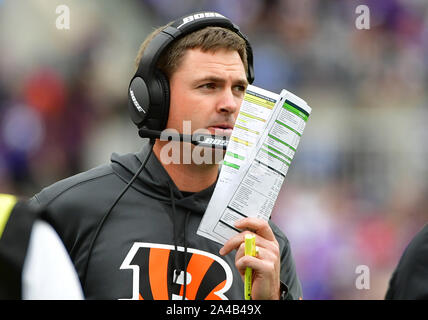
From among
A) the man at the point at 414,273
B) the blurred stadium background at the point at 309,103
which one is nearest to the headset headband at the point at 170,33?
the man at the point at 414,273

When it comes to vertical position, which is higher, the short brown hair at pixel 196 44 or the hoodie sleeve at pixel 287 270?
the short brown hair at pixel 196 44

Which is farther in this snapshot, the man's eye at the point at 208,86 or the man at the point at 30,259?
the man's eye at the point at 208,86

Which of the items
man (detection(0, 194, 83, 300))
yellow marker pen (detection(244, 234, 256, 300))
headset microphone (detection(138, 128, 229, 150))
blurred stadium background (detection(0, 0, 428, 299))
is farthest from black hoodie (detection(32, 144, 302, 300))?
blurred stadium background (detection(0, 0, 428, 299))

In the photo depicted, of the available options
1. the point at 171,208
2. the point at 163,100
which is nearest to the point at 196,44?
the point at 163,100

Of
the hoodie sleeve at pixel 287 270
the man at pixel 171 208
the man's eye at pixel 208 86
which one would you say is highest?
the man's eye at pixel 208 86

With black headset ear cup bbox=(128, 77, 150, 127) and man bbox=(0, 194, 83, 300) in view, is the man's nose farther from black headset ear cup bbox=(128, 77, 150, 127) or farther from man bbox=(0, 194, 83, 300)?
man bbox=(0, 194, 83, 300)

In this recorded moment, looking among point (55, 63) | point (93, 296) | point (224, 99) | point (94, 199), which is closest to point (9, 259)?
point (93, 296)

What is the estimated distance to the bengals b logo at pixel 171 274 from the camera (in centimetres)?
191

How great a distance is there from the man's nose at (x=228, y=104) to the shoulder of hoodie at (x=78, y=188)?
1.26 ft

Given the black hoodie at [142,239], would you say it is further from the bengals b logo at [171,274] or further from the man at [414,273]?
the man at [414,273]

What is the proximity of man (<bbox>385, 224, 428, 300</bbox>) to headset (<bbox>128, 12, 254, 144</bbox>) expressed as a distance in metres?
0.72

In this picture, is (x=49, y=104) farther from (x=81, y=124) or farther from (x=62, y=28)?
(x=62, y=28)

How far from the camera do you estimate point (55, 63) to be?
20.4ft

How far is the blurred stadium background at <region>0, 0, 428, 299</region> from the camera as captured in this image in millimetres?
5734
